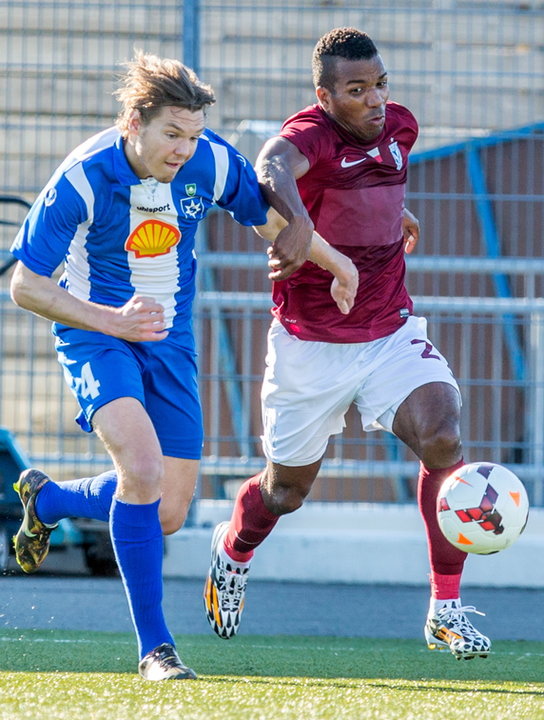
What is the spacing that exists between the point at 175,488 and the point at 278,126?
349 cm

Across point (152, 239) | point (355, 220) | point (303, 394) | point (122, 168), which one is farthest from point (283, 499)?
point (122, 168)

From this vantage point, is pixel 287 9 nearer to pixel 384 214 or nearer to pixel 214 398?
pixel 214 398

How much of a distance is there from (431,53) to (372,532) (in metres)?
2.77

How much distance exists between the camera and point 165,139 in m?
4.08

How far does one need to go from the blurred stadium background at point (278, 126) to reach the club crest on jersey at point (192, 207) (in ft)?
9.66

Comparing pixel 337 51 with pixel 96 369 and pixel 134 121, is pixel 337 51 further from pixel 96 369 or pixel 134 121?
pixel 96 369

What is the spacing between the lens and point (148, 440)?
407 centimetres

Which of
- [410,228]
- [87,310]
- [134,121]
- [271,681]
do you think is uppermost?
[134,121]

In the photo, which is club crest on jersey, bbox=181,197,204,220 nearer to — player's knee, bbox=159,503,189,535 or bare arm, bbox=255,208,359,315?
bare arm, bbox=255,208,359,315

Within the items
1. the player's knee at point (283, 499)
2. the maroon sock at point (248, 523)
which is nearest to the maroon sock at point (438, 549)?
the player's knee at point (283, 499)

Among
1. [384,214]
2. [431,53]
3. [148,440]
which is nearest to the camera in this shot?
[148,440]

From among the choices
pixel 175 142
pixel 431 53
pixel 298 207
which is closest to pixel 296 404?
pixel 298 207

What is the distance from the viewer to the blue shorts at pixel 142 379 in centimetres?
416

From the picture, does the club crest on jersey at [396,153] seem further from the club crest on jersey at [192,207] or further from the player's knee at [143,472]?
the player's knee at [143,472]
